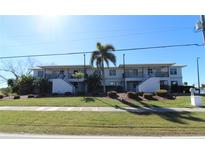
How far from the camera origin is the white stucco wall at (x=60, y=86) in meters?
36.2

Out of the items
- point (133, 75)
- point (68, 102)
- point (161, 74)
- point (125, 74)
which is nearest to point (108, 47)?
point (68, 102)

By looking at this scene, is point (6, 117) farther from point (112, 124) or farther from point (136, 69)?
point (136, 69)

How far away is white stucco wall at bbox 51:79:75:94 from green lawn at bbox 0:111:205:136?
19.6 metres

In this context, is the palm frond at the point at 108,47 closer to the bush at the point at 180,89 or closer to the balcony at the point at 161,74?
the balcony at the point at 161,74

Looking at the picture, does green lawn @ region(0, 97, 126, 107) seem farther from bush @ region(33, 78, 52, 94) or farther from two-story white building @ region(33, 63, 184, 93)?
two-story white building @ region(33, 63, 184, 93)

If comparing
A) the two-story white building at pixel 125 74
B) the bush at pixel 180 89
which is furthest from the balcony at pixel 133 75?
the bush at pixel 180 89

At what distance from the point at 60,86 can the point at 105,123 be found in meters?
23.9

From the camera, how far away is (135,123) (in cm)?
1346

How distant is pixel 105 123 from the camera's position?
1334cm

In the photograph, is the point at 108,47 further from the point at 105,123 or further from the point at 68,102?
the point at 105,123

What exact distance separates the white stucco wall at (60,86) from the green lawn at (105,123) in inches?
773

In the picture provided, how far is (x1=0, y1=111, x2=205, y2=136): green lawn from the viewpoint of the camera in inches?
444

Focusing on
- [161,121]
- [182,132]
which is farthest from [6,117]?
[182,132]
